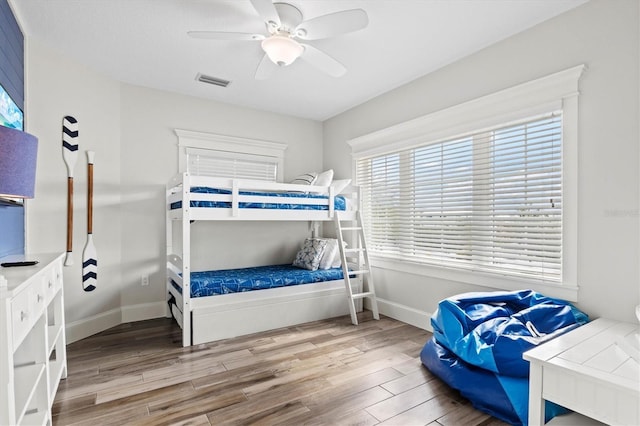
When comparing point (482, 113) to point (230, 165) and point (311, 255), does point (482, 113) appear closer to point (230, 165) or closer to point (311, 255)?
point (311, 255)

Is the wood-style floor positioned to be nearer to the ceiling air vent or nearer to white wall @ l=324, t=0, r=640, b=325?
white wall @ l=324, t=0, r=640, b=325

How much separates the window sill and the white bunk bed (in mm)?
517

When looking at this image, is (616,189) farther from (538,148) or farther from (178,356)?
(178,356)

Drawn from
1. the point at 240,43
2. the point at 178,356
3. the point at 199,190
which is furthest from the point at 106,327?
the point at 240,43

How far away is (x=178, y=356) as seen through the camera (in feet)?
8.54

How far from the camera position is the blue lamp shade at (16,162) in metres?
1.15

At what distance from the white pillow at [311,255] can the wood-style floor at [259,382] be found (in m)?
0.92

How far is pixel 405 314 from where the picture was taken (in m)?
3.43

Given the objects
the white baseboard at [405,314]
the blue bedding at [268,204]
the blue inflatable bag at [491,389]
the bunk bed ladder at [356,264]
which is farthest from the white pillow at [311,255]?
the blue inflatable bag at [491,389]

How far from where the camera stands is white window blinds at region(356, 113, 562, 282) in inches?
93.5

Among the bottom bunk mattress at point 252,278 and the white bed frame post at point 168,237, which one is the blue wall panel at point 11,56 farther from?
the bottom bunk mattress at point 252,278

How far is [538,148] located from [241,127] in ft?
10.3

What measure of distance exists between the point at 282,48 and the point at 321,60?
34 centimetres

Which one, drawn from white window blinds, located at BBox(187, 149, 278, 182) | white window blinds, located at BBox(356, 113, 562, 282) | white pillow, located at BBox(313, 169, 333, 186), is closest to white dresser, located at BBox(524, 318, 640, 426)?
white window blinds, located at BBox(356, 113, 562, 282)
